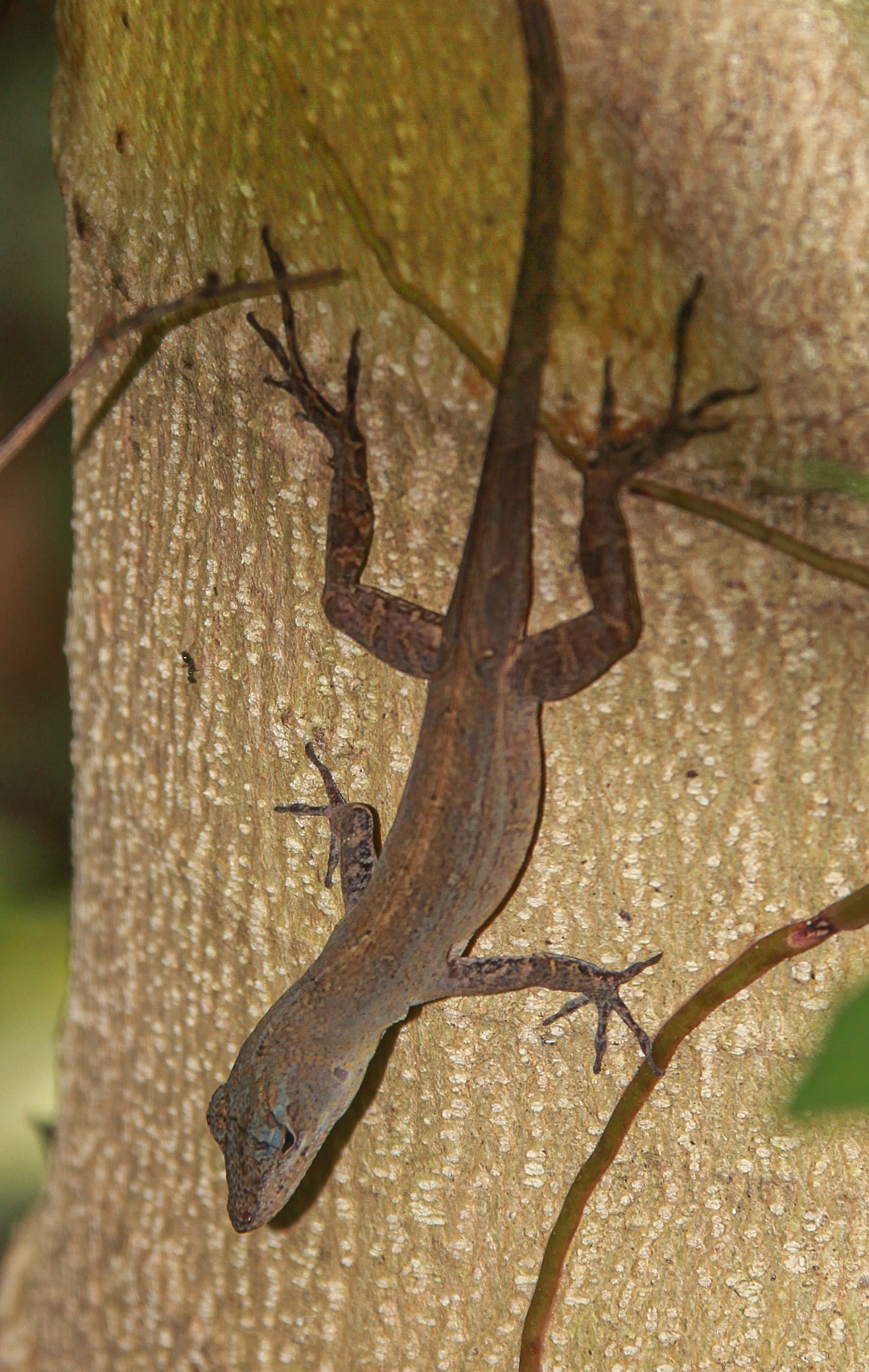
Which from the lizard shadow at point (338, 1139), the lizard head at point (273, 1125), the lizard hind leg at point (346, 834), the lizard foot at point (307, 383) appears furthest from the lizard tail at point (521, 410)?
the lizard head at point (273, 1125)

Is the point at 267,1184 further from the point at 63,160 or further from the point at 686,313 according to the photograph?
the point at 63,160

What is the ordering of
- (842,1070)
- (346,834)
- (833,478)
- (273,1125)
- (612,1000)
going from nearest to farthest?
1. (842,1070)
2. (833,478)
3. (612,1000)
4. (346,834)
5. (273,1125)

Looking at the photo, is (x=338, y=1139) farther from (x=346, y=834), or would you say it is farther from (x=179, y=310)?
(x=179, y=310)

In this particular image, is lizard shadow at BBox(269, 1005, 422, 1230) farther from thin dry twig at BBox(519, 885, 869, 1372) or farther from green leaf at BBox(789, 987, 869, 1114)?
green leaf at BBox(789, 987, 869, 1114)

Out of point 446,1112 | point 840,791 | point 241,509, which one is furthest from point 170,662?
point 840,791

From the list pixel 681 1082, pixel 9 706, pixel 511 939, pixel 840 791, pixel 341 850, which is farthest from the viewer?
pixel 9 706

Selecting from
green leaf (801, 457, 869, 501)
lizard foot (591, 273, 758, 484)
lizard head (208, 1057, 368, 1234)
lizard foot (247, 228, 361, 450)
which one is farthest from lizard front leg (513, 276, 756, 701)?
lizard head (208, 1057, 368, 1234)

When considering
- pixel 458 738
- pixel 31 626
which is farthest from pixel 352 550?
pixel 31 626
